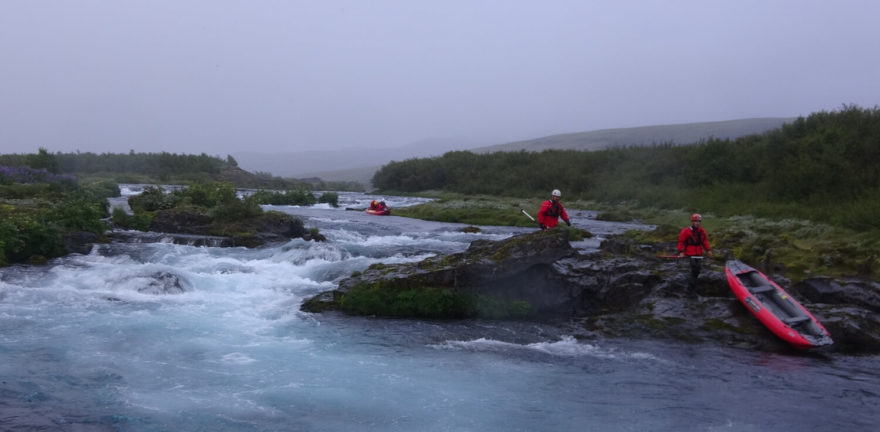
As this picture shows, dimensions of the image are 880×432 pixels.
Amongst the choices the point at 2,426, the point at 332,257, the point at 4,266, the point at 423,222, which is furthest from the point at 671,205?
the point at 2,426

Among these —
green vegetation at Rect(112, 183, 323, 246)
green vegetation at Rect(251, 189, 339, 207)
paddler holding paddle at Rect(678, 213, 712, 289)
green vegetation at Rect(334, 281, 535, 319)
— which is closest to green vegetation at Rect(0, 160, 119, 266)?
green vegetation at Rect(112, 183, 323, 246)

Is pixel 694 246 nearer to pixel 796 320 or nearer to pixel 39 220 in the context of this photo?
pixel 796 320

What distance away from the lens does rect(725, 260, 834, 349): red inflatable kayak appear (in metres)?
11.3

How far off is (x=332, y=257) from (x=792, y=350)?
11806mm

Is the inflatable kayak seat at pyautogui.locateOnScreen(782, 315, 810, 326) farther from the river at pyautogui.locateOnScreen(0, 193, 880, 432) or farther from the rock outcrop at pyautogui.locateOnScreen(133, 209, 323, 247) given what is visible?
the rock outcrop at pyautogui.locateOnScreen(133, 209, 323, 247)

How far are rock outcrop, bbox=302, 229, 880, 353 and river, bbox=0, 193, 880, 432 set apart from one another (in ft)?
1.64

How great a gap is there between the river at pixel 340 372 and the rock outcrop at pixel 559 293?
50cm

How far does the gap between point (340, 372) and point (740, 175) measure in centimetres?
3719

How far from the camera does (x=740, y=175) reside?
40.7 meters

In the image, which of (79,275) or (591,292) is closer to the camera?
(591,292)

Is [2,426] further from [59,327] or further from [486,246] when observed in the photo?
[486,246]

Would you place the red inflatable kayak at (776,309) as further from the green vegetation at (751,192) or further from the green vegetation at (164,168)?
the green vegetation at (164,168)

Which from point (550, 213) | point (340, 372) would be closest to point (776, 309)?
point (550, 213)

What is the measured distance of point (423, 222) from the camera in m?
34.2
